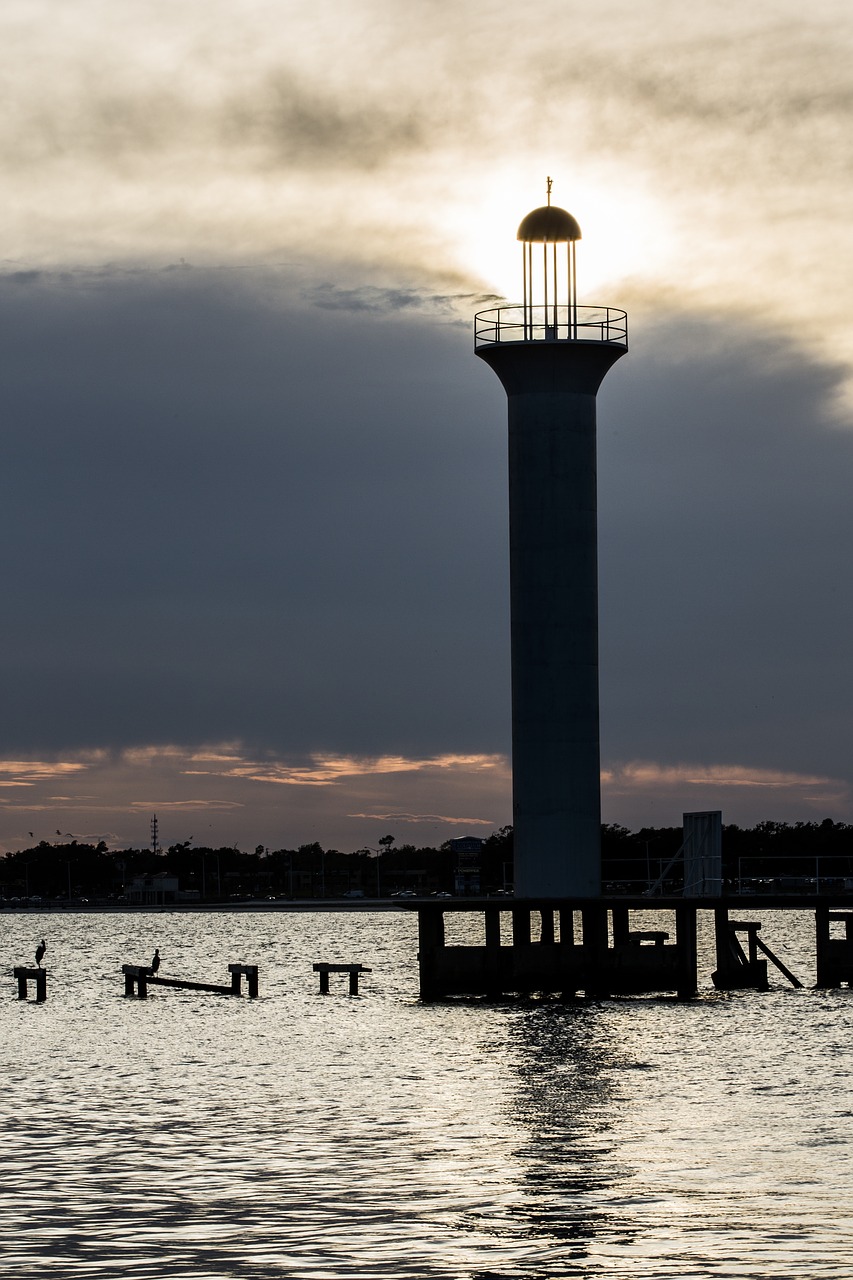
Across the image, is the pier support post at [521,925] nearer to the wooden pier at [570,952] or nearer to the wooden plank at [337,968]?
the wooden pier at [570,952]

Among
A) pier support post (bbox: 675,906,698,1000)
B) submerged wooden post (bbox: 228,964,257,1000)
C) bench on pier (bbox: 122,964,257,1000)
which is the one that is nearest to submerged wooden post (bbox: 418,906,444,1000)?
bench on pier (bbox: 122,964,257,1000)

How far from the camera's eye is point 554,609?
56.3 m

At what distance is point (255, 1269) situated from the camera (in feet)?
66.8

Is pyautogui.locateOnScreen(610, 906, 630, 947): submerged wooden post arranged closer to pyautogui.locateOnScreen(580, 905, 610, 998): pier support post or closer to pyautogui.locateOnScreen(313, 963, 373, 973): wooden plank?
pyautogui.locateOnScreen(580, 905, 610, 998): pier support post

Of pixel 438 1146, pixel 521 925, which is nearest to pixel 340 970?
pixel 521 925

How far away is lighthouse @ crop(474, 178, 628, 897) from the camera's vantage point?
56281mm

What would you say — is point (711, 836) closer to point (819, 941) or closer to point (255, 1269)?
point (819, 941)

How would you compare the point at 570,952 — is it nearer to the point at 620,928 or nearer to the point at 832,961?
the point at 620,928

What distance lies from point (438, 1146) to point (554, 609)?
2829 cm

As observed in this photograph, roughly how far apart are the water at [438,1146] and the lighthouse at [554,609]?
5543 millimetres

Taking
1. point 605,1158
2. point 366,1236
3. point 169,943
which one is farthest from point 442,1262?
point 169,943

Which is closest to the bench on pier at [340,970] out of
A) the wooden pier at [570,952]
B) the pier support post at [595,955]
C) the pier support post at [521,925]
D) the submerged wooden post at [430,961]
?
the submerged wooden post at [430,961]

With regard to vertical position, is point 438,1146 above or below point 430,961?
below

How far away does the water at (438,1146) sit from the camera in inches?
832
